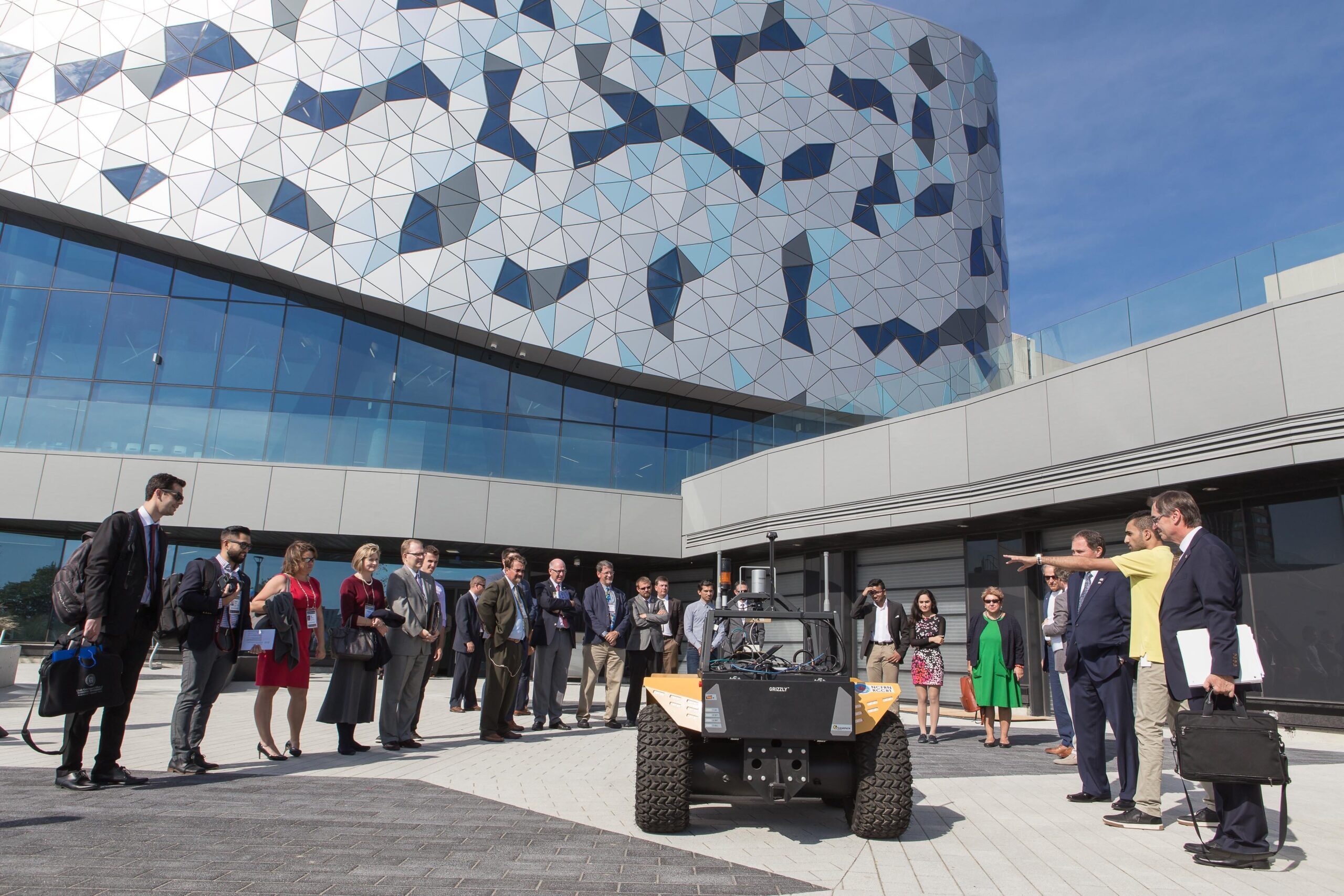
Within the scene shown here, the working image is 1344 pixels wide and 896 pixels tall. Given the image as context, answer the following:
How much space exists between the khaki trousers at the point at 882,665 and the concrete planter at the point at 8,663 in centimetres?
1243

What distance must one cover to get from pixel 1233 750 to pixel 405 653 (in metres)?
6.84

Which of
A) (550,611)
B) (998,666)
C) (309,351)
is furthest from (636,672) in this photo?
(309,351)

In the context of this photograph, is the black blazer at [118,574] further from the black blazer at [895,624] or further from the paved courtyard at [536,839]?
the black blazer at [895,624]

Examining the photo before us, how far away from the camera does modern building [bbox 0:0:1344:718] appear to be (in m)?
Answer: 22.0

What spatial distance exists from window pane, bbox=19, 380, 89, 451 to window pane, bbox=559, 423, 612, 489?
11.8 meters

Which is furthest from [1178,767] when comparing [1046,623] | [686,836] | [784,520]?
[784,520]

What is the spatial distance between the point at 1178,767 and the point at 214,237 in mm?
24013

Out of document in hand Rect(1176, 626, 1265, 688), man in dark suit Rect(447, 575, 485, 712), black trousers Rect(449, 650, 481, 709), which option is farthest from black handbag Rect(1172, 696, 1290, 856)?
black trousers Rect(449, 650, 481, 709)

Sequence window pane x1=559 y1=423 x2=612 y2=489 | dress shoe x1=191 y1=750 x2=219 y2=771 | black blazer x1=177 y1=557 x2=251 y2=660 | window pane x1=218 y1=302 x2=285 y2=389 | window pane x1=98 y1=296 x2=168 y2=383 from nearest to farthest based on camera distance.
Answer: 1. dress shoe x1=191 y1=750 x2=219 y2=771
2. black blazer x1=177 y1=557 x2=251 y2=660
3. window pane x1=98 y1=296 x2=168 y2=383
4. window pane x1=218 y1=302 x2=285 y2=389
5. window pane x1=559 y1=423 x2=612 y2=489

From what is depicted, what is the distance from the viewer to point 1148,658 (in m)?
5.80

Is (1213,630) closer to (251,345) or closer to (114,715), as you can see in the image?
(114,715)

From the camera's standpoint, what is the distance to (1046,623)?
9617 millimetres

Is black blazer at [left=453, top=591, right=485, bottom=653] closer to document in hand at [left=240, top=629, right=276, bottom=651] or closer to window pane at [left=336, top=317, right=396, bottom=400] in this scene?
document in hand at [left=240, top=629, right=276, bottom=651]

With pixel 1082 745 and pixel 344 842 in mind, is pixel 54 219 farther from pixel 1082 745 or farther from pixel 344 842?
pixel 1082 745
